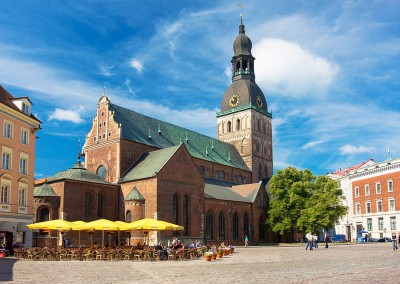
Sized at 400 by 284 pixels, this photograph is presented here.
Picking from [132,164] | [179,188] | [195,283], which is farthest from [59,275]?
[132,164]

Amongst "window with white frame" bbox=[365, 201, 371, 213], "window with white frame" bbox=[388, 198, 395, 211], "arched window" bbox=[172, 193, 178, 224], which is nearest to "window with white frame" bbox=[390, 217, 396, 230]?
"window with white frame" bbox=[388, 198, 395, 211]

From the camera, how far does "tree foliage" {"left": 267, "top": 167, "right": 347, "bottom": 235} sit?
2606 inches

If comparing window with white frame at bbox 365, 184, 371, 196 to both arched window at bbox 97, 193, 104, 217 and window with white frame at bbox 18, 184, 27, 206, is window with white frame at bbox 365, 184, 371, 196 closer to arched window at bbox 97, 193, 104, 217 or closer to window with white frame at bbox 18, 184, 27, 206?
arched window at bbox 97, 193, 104, 217

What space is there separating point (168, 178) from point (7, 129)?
782 inches

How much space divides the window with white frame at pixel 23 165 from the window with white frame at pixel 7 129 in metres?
2.50

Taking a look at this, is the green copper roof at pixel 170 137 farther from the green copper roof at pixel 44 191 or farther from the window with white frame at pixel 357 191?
the window with white frame at pixel 357 191

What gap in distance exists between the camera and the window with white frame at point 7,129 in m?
39.2

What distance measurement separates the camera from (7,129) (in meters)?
39.7

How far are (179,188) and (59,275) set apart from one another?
3402cm

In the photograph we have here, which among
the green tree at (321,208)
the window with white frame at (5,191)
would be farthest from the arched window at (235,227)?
the window with white frame at (5,191)

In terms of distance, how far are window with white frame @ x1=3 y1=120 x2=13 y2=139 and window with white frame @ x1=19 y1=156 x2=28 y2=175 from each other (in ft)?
8.20

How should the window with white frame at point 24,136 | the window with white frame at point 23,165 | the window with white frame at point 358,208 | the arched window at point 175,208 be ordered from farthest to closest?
the window with white frame at point 358,208, the arched window at point 175,208, the window with white frame at point 24,136, the window with white frame at point 23,165

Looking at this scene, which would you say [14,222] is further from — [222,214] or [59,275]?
[222,214]

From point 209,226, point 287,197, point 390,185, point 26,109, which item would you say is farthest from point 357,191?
point 26,109
